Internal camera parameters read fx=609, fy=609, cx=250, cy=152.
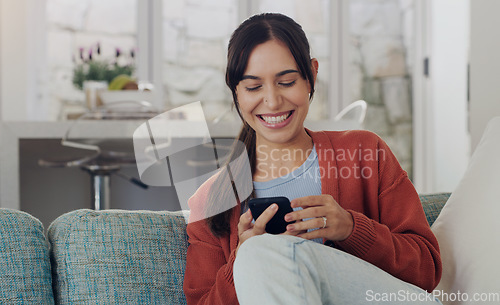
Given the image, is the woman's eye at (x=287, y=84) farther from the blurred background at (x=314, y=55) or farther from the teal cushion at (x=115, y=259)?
the blurred background at (x=314, y=55)

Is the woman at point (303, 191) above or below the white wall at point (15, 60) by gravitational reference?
below

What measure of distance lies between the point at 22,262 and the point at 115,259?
0.62 feet

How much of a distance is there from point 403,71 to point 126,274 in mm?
4032

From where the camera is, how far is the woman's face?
131cm

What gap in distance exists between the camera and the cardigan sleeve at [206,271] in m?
→ 1.22

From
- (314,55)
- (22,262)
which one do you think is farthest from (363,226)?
(314,55)

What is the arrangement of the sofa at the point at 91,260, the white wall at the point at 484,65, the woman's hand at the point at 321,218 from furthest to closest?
1. the white wall at the point at 484,65
2. the sofa at the point at 91,260
3. the woman's hand at the point at 321,218

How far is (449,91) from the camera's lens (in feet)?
14.6

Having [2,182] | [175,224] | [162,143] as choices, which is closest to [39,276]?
[175,224]

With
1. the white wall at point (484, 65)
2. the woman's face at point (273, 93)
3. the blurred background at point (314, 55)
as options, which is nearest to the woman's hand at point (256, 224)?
the woman's face at point (273, 93)

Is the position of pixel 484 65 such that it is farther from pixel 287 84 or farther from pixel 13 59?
pixel 13 59

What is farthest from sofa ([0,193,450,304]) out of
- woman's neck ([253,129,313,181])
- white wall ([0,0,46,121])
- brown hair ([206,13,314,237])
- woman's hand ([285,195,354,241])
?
white wall ([0,0,46,121])

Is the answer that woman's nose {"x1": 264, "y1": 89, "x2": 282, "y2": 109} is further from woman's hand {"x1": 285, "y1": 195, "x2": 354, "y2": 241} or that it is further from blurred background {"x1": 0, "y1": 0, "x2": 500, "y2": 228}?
blurred background {"x1": 0, "y1": 0, "x2": 500, "y2": 228}

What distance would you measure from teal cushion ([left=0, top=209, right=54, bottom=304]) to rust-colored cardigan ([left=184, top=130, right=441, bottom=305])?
0.30 meters
